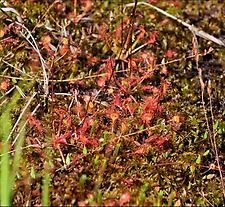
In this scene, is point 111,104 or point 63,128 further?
point 111,104

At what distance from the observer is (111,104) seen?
8.27 feet

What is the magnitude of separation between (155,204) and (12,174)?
0.60 m

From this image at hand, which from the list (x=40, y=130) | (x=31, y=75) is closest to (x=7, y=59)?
(x=31, y=75)

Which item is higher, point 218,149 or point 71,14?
point 71,14

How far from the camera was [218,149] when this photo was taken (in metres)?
2.38

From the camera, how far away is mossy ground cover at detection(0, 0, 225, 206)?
2.19 metres

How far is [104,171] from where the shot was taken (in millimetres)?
2230

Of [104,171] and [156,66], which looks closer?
[104,171]

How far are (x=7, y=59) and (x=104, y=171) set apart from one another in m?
0.86

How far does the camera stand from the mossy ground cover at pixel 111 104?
219cm

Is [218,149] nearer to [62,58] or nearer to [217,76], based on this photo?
[217,76]

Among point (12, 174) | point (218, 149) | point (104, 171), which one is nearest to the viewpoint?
point (12, 174)

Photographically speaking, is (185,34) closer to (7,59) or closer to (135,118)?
(135,118)

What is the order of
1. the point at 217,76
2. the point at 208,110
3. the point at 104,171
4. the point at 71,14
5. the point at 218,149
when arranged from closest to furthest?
the point at 104,171, the point at 218,149, the point at 208,110, the point at 217,76, the point at 71,14
